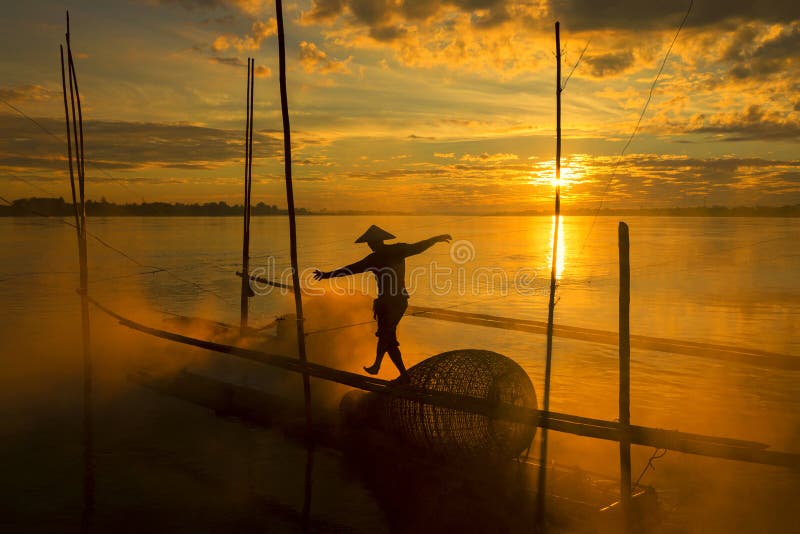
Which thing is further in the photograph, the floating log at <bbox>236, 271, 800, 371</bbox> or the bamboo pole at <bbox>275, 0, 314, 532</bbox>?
the bamboo pole at <bbox>275, 0, 314, 532</bbox>

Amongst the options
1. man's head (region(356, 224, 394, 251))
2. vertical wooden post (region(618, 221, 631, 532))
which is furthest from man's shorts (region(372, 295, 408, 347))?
vertical wooden post (region(618, 221, 631, 532))

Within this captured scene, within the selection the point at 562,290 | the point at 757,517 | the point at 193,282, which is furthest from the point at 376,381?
the point at 193,282

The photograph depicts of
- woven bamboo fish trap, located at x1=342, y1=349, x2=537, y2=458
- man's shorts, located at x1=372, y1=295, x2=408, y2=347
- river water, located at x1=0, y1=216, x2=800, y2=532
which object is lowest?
river water, located at x1=0, y1=216, x2=800, y2=532

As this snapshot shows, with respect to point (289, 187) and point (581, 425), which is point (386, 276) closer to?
point (289, 187)

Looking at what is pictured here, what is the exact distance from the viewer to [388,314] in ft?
27.8

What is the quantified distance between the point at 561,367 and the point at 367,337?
17.2 feet

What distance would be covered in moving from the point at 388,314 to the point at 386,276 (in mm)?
509

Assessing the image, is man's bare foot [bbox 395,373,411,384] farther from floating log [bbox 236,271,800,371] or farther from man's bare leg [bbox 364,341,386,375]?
floating log [bbox 236,271,800,371]

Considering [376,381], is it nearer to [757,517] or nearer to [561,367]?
[757,517]

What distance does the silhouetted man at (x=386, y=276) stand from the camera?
327 inches

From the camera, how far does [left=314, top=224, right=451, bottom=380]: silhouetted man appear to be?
830 cm

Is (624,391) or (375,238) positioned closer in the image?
(624,391)

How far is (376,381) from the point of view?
7.89 metres

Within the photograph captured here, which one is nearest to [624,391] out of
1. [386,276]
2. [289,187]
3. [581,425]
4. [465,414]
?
[581,425]
